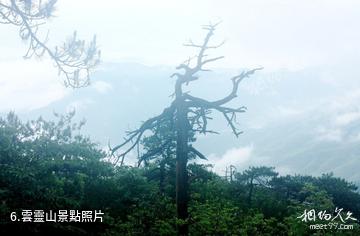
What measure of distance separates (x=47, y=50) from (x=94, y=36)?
1329 millimetres

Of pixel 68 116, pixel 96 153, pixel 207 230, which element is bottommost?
pixel 207 230

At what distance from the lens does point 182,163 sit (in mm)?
11750

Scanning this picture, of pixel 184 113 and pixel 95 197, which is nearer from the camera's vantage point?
pixel 184 113

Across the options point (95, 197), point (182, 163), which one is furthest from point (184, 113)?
point (95, 197)

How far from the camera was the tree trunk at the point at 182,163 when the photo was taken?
11562 mm

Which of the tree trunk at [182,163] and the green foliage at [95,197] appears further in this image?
the green foliage at [95,197]

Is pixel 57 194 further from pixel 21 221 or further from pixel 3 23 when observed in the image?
pixel 3 23

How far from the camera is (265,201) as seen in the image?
34.2m

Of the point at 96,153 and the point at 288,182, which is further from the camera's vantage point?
the point at 288,182

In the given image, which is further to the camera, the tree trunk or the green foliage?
the green foliage

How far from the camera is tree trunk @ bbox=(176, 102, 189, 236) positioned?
37.9 feet

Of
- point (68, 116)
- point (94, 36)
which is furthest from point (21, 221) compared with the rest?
point (68, 116)

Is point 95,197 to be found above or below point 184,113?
below

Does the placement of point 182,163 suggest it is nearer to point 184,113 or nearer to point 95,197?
point 184,113
